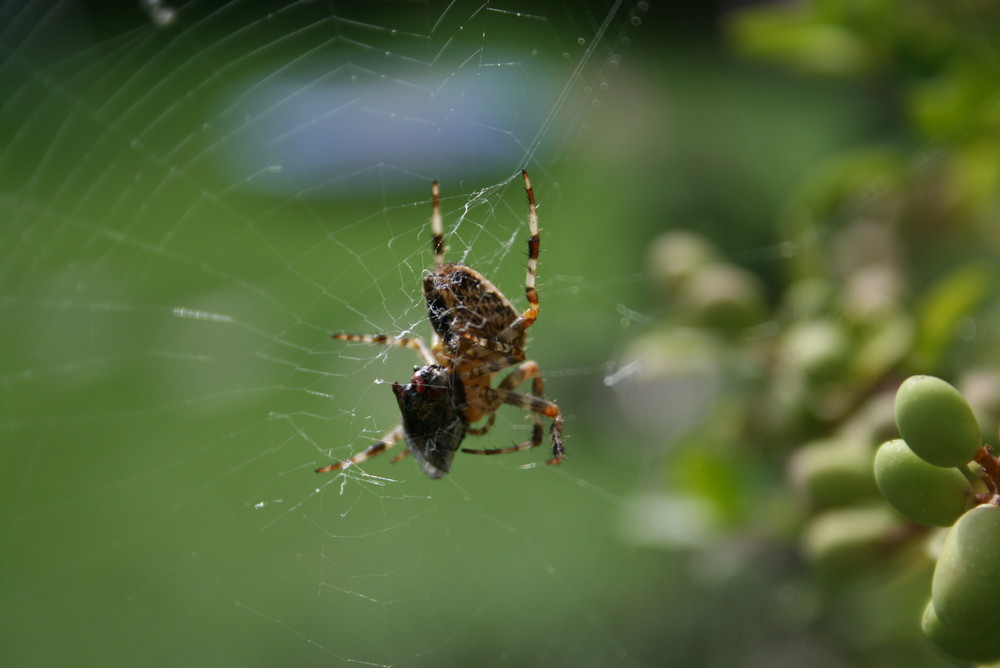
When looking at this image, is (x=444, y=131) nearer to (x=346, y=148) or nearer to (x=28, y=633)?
(x=346, y=148)

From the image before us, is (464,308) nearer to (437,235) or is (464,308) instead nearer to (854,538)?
(437,235)

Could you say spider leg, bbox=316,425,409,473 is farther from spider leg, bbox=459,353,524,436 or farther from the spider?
spider leg, bbox=459,353,524,436

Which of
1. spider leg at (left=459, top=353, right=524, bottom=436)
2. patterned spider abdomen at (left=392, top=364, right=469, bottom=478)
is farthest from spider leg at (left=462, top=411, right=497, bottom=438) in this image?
patterned spider abdomen at (left=392, top=364, right=469, bottom=478)

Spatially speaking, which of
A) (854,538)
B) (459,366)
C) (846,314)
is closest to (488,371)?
(459,366)

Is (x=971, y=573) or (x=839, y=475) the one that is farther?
(x=839, y=475)

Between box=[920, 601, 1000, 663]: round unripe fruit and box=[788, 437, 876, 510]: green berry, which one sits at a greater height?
box=[788, 437, 876, 510]: green berry

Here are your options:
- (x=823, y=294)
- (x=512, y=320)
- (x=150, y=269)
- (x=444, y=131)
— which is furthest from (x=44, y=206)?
(x=823, y=294)
